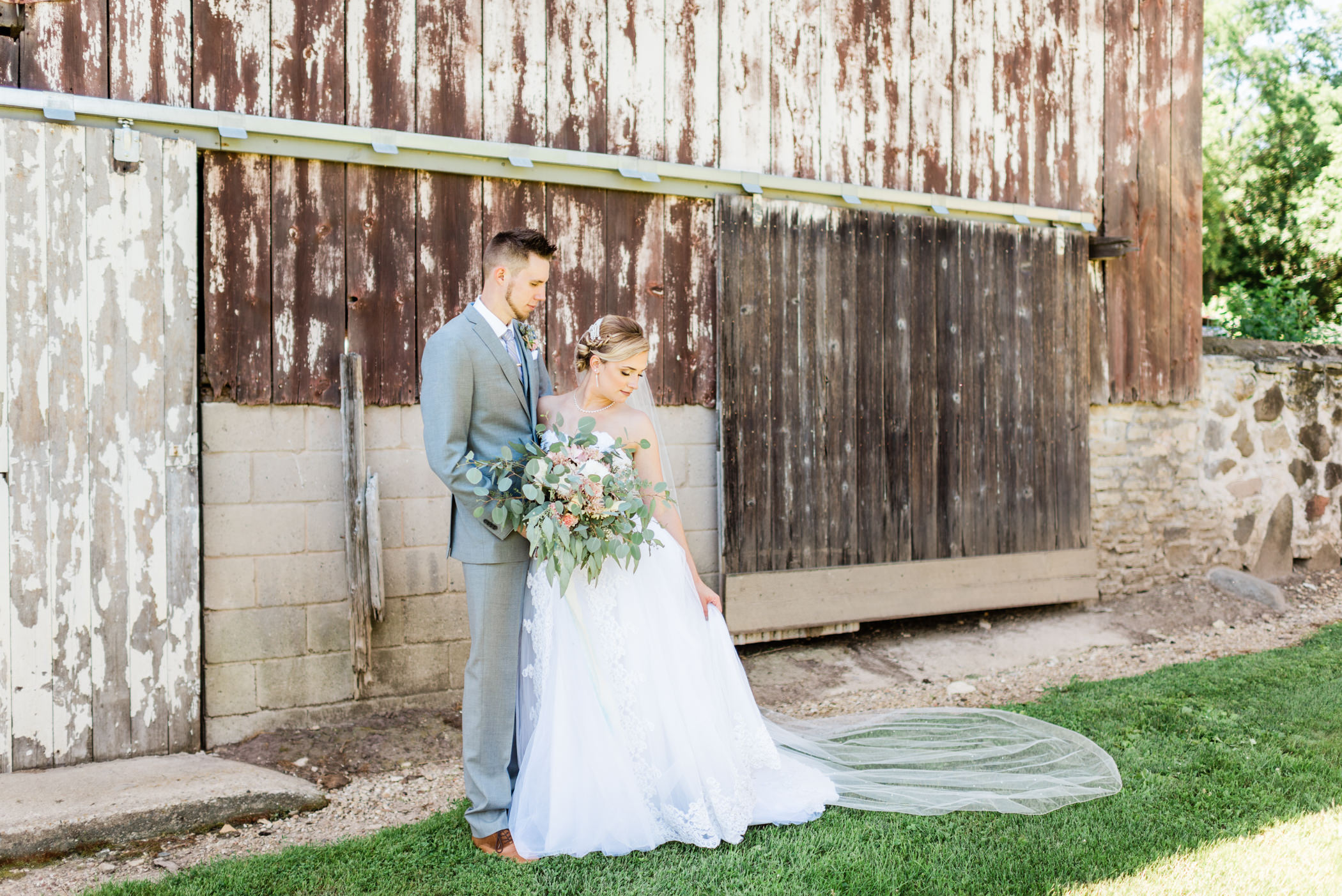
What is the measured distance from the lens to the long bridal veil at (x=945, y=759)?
3.32 meters

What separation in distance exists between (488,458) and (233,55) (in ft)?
8.04

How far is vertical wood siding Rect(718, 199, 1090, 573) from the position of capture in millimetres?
5328

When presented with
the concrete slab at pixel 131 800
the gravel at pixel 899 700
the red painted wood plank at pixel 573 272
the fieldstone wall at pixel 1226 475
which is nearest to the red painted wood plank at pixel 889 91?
the red painted wood plank at pixel 573 272

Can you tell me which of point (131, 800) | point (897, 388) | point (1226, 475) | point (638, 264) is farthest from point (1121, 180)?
point (131, 800)

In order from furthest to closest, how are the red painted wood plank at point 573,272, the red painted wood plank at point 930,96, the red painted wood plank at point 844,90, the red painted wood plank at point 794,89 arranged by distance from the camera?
the red painted wood plank at point 930,96 → the red painted wood plank at point 844,90 → the red painted wood plank at point 794,89 → the red painted wood plank at point 573,272

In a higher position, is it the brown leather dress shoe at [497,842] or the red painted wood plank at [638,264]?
the red painted wood plank at [638,264]

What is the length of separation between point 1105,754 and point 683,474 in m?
2.48

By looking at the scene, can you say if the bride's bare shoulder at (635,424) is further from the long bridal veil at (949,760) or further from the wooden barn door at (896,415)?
the wooden barn door at (896,415)

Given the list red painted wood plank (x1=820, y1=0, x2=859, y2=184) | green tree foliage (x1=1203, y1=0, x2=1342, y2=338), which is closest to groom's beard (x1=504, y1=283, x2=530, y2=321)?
red painted wood plank (x1=820, y1=0, x2=859, y2=184)

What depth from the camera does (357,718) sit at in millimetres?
4344

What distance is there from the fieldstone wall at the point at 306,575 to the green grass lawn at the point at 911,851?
4.05 feet

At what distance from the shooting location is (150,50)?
13.0 ft

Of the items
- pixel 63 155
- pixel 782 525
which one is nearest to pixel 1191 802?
pixel 782 525

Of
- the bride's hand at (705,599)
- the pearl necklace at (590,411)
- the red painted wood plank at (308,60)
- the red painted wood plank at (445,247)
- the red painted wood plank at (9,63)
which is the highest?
the red painted wood plank at (308,60)
